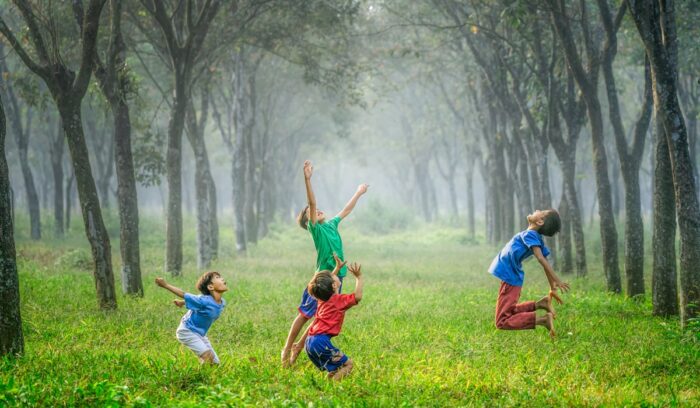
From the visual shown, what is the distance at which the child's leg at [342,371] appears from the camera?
20.6ft

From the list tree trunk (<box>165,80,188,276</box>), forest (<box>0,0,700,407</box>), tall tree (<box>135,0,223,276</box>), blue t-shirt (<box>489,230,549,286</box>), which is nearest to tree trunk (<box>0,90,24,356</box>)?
forest (<box>0,0,700,407</box>)

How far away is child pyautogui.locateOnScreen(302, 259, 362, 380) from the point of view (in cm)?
630

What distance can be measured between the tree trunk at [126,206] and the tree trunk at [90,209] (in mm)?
1645

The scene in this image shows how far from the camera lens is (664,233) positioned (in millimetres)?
9477

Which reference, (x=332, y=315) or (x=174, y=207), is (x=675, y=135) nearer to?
(x=332, y=315)

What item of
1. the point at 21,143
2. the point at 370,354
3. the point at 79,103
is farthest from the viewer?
the point at 21,143

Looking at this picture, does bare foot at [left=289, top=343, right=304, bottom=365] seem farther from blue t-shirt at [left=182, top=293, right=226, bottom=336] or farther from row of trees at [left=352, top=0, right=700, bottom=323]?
row of trees at [left=352, top=0, right=700, bottom=323]

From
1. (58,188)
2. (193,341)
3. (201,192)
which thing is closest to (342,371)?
(193,341)

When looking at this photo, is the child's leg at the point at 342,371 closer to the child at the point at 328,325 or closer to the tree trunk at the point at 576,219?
the child at the point at 328,325

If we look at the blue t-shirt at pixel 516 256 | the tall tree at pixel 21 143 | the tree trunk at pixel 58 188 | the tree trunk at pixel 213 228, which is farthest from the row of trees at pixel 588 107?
the tall tree at pixel 21 143

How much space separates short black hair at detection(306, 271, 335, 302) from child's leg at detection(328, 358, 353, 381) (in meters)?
0.69

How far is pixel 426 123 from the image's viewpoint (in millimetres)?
43156

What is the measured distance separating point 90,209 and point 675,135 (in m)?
8.81

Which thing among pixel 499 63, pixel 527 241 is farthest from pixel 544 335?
pixel 499 63
